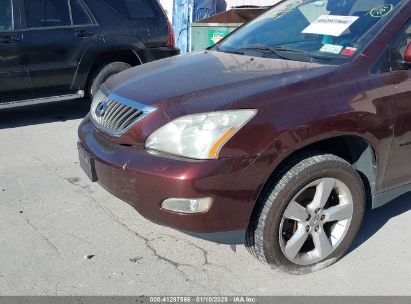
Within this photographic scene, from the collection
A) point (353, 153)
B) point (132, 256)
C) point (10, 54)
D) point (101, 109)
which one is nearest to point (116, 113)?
point (101, 109)

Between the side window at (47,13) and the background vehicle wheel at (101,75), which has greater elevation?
the side window at (47,13)

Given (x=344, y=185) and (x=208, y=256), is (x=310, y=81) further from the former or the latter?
(x=208, y=256)

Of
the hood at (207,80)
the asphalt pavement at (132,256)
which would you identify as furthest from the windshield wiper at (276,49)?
the asphalt pavement at (132,256)

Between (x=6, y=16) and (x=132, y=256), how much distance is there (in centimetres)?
420

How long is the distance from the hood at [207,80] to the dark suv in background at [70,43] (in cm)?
299

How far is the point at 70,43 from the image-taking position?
6.61m

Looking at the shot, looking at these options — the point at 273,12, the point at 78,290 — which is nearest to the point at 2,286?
the point at 78,290

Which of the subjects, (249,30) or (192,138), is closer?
(192,138)

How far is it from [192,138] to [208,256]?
3.33ft

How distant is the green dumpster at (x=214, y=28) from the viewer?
777cm

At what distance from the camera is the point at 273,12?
14.6 ft

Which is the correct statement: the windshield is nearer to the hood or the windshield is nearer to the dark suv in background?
the hood

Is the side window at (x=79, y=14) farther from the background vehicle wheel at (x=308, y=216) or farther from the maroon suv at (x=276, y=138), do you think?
the background vehicle wheel at (x=308, y=216)

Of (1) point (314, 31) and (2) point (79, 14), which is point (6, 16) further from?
(1) point (314, 31)
